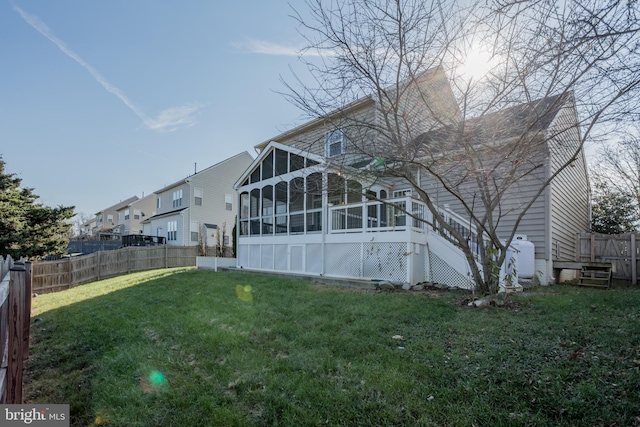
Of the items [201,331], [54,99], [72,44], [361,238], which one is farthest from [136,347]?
[54,99]

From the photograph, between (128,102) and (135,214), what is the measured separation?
87.0 ft

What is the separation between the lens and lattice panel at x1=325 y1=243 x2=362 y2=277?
9414 millimetres

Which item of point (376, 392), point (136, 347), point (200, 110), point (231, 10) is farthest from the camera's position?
point (200, 110)

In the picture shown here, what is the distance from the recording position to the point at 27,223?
1580cm

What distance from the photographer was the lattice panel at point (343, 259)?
941 cm

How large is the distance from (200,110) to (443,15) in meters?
8.92

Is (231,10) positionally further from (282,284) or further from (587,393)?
(587,393)

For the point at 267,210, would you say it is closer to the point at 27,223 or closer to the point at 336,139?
the point at 336,139

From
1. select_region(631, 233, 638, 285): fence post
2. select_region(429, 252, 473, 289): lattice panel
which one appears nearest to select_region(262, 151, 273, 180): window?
select_region(429, 252, 473, 289): lattice panel

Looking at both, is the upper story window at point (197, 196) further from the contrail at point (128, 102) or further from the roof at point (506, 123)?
the roof at point (506, 123)

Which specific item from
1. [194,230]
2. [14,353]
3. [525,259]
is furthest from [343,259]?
[194,230]

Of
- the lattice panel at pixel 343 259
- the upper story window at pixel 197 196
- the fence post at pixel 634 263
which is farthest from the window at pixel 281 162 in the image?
the upper story window at pixel 197 196

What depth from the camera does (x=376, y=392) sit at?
283 centimetres

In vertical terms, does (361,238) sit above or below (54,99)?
below
